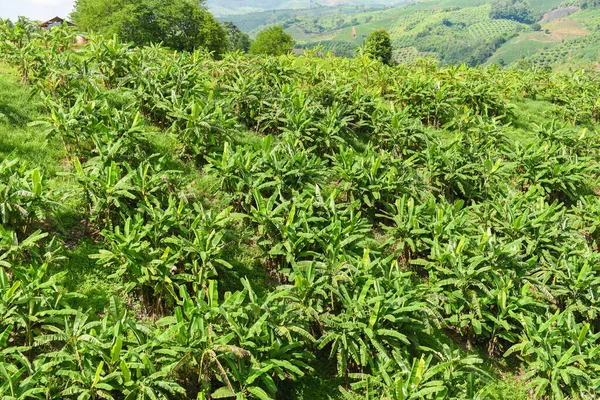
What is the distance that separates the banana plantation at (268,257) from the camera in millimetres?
4512

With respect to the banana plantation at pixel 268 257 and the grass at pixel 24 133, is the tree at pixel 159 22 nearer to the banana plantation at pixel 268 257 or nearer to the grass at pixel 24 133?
the grass at pixel 24 133

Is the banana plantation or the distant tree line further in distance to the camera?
the distant tree line

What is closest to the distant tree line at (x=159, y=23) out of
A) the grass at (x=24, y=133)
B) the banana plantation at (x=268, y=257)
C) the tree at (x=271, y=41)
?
the tree at (x=271, y=41)

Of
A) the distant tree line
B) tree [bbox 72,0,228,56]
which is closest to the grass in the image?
the distant tree line

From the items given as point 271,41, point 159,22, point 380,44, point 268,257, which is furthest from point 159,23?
point 268,257

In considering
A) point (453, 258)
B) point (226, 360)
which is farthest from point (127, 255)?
point (453, 258)

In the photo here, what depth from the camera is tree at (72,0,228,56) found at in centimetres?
3831

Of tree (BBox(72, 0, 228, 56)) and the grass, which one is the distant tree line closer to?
tree (BBox(72, 0, 228, 56))

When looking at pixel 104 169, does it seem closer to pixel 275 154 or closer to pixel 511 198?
pixel 275 154

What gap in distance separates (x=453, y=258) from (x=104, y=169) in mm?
5945

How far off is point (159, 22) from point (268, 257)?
40748 millimetres

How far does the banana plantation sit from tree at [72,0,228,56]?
2968cm

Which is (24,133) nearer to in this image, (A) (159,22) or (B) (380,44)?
(B) (380,44)

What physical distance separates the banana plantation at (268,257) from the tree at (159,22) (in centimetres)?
2968
